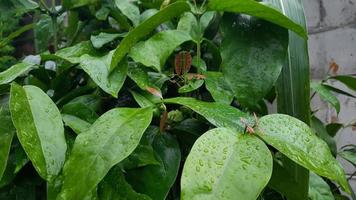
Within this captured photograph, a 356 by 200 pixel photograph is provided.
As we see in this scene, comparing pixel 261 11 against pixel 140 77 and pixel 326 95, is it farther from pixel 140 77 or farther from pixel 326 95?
pixel 326 95

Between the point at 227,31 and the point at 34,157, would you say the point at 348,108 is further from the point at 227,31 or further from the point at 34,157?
the point at 34,157

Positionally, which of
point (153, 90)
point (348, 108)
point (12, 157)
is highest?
Answer: point (153, 90)

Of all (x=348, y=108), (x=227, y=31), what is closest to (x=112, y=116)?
(x=227, y=31)

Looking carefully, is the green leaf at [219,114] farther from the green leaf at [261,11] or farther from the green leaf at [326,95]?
the green leaf at [326,95]

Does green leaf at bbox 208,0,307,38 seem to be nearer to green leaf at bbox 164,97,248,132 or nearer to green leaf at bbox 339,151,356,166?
green leaf at bbox 164,97,248,132

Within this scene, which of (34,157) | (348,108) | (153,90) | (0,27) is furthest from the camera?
(348,108)

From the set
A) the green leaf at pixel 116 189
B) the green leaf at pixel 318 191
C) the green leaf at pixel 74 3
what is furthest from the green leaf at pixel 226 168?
the green leaf at pixel 74 3

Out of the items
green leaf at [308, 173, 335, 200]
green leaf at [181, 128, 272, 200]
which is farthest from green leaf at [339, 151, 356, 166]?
green leaf at [181, 128, 272, 200]
